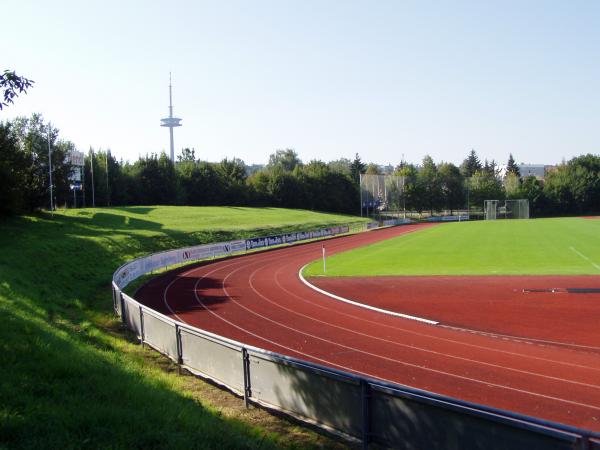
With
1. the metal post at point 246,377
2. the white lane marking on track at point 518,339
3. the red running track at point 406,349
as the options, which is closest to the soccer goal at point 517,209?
the red running track at point 406,349

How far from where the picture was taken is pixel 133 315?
1520 cm

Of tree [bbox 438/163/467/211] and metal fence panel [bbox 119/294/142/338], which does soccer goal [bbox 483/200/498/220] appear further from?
metal fence panel [bbox 119/294/142/338]

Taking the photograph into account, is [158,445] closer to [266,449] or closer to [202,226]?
[266,449]

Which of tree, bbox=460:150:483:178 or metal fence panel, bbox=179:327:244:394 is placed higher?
tree, bbox=460:150:483:178

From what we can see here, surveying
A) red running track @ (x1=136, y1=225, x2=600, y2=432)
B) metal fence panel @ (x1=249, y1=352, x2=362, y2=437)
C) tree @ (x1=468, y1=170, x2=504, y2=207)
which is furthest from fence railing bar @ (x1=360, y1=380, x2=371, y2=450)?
tree @ (x1=468, y1=170, x2=504, y2=207)

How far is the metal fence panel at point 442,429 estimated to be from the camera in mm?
5422

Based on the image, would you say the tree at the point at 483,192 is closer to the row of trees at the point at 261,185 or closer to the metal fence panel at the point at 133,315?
the row of trees at the point at 261,185

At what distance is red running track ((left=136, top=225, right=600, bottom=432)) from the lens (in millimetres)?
10781

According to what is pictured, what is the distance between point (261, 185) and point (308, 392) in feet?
336

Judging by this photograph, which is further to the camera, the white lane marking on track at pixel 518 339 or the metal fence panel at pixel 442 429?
the white lane marking on track at pixel 518 339

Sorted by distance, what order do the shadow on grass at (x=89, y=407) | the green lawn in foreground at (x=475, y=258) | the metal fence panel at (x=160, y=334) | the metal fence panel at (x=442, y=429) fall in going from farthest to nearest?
1. the green lawn in foreground at (x=475, y=258)
2. the metal fence panel at (x=160, y=334)
3. the shadow on grass at (x=89, y=407)
4. the metal fence panel at (x=442, y=429)

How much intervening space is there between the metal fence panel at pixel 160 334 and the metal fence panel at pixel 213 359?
597 mm

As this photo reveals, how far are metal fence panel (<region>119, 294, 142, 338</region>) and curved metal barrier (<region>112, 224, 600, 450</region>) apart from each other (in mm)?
2890

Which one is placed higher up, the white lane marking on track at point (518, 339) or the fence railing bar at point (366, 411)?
the fence railing bar at point (366, 411)
